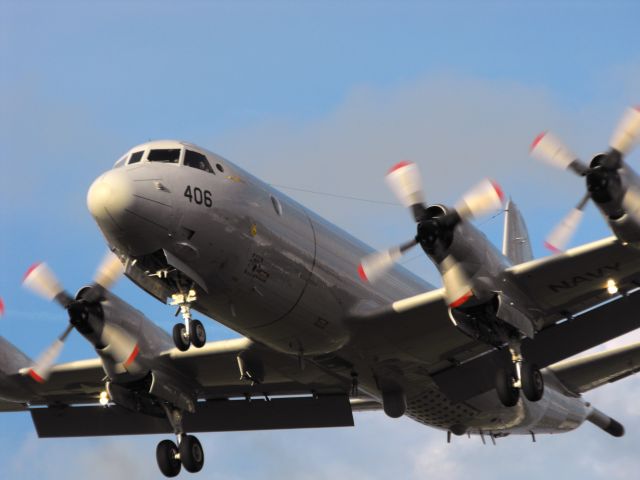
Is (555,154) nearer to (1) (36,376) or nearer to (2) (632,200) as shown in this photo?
(2) (632,200)

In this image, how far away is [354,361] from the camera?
28.9m

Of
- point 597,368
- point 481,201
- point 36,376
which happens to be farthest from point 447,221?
point 36,376

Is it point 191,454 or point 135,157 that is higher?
point 135,157

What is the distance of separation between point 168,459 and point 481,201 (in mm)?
10912

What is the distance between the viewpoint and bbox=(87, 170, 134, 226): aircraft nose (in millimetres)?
24328

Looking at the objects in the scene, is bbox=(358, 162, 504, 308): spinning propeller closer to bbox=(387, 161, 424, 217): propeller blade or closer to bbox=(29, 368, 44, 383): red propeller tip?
bbox=(387, 161, 424, 217): propeller blade

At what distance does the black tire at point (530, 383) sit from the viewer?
2716 cm

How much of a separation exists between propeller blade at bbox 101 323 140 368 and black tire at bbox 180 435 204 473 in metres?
2.95

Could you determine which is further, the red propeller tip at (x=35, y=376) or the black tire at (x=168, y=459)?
the red propeller tip at (x=35, y=376)

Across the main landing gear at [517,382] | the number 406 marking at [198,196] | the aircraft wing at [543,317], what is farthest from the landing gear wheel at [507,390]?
the number 406 marking at [198,196]

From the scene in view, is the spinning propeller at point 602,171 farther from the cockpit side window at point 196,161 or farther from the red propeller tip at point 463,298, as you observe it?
the cockpit side window at point 196,161

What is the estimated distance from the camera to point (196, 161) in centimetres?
2583

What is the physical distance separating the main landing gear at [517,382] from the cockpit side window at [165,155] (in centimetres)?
835

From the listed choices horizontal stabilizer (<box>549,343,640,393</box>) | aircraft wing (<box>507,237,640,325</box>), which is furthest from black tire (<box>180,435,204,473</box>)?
aircraft wing (<box>507,237,640,325</box>)
